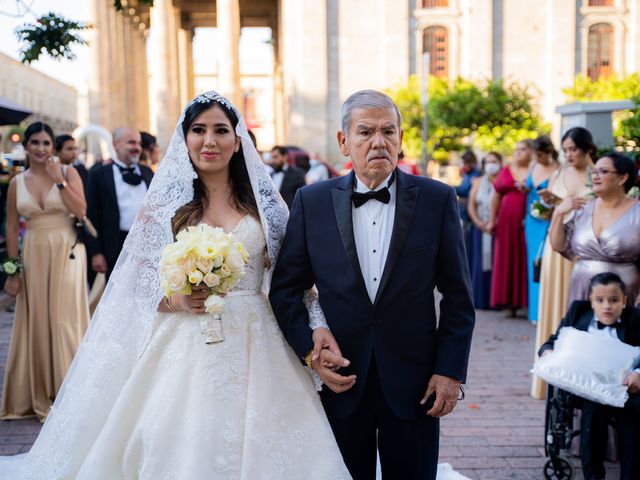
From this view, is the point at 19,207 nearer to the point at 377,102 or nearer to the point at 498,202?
the point at 377,102

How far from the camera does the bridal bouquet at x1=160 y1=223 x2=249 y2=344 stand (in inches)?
132

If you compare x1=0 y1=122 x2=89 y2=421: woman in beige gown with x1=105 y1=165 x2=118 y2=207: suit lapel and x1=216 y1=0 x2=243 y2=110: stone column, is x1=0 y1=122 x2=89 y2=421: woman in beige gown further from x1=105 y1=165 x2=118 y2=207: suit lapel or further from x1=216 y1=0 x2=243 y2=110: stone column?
x1=216 y1=0 x2=243 y2=110: stone column

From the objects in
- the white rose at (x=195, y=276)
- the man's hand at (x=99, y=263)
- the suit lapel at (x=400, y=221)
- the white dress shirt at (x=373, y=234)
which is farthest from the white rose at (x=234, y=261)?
the man's hand at (x=99, y=263)

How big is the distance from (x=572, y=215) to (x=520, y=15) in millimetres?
39511

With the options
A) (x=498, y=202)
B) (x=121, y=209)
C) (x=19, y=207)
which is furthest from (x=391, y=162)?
(x=498, y=202)

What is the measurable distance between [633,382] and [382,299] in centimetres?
222

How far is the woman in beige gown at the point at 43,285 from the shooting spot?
22.2 feet

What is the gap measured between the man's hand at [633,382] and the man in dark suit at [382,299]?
182 cm

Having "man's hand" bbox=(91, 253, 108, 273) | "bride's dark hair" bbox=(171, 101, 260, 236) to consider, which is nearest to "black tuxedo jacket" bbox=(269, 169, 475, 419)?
"bride's dark hair" bbox=(171, 101, 260, 236)

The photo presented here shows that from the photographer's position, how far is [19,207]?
6707mm

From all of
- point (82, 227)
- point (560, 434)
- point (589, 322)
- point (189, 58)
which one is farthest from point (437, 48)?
point (560, 434)

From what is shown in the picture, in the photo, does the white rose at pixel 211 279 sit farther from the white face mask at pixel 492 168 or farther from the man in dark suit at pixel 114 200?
the white face mask at pixel 492 168

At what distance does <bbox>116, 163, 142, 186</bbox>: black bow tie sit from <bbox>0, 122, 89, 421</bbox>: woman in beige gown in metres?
0.94

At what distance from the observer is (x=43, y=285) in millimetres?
6883
